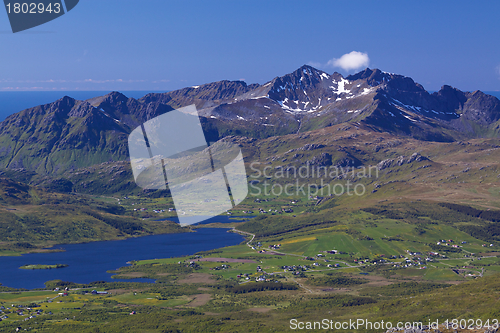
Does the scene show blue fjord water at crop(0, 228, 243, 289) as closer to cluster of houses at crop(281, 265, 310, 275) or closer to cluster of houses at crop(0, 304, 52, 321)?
cluster of houses at crop(0, 304, 52, 321)

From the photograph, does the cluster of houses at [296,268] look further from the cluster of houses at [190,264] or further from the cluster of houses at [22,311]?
the cluster of houses at [22,311]

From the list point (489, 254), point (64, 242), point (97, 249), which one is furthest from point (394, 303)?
point (64, 242)

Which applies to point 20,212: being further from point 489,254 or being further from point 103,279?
point 489,254

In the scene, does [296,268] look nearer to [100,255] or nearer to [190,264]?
[190,264]

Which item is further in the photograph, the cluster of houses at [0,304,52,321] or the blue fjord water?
the blue fjord water

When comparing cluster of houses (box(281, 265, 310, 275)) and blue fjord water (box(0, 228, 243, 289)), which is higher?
blue fjord water (box(0, 228, 243, 289))

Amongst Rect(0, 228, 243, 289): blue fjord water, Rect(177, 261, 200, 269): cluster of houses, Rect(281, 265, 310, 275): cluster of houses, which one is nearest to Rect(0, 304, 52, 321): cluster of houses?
Rect(0, 228, 243, 289): blue fjord water

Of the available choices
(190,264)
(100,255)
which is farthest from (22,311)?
(100,255)

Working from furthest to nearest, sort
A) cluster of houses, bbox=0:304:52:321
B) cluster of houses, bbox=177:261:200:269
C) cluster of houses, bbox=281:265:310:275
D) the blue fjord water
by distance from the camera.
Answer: cluster of houses, bbox=177:261:200:269, cluster of houses, bbox=281:265:310:275, the blue fjord water, cluster of houses, bbox=0:304:52:321
